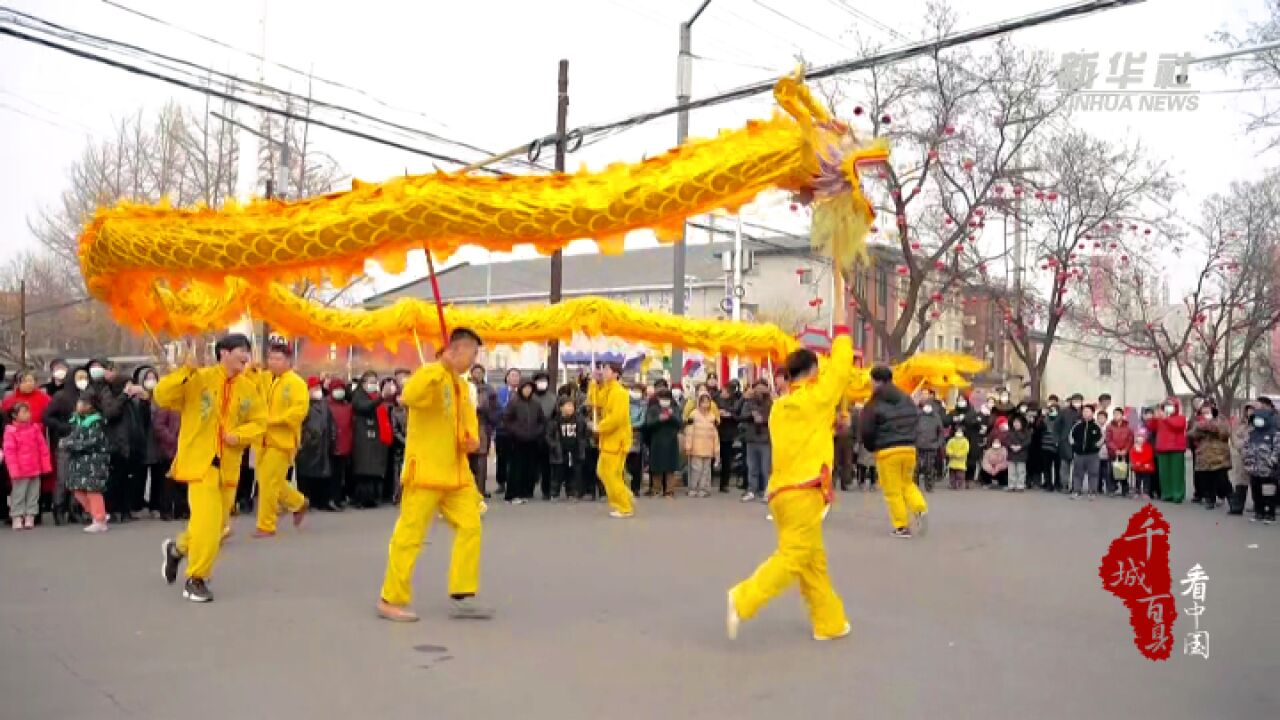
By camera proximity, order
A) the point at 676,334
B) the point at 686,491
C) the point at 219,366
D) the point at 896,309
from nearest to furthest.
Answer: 1. the point at 219,366
2. the point at 676,334
3. the point at 686,491
4. the point at 896,309

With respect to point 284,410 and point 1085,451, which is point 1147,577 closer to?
point 284,410

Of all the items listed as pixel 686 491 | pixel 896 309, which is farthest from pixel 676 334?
pixel 896 309

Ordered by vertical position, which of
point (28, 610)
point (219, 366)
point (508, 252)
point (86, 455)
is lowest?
point (28, 610)


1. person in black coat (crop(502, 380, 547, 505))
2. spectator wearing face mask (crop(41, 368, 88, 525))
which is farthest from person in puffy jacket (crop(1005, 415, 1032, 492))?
spectator wearing face mask (crop(41, 368, 88, 525))

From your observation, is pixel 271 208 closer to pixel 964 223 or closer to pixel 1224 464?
pixel 1224 464

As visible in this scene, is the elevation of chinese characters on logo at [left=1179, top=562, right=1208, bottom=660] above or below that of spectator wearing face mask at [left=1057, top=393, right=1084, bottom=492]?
below

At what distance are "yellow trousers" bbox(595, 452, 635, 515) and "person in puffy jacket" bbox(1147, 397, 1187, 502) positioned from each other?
8.72 m

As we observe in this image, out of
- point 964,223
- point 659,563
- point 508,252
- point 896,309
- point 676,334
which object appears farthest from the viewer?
point 896,309

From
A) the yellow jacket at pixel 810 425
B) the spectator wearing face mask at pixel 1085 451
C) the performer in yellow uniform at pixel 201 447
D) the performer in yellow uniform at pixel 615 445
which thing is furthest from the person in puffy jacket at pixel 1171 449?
the performer in yellow uniform at pixel 201 447

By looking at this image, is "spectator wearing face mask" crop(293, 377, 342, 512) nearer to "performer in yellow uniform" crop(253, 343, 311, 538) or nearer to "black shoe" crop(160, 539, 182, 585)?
"performer in yellow uniform" crop(253, 343, 311, 538)

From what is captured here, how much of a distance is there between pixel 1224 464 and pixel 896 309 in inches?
1425

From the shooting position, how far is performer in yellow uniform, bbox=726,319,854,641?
240 inches

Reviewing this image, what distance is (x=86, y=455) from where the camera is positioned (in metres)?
10.4

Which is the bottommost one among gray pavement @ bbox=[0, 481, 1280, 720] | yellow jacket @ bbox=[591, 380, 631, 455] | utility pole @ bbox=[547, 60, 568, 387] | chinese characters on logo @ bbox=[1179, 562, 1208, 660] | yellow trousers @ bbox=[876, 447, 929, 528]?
gray pavement @ bbox=[0, 481, 1280, 720]
